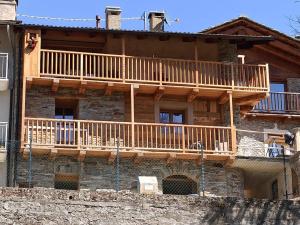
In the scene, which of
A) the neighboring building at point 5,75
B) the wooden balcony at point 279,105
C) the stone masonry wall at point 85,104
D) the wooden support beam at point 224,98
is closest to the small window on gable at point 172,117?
the wooden support beam at point 224,98

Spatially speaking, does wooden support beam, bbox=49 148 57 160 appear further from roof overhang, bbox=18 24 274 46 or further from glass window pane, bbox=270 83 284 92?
glass window pane, bbox=270 83 284 92

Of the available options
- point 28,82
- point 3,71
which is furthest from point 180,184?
point 3,71

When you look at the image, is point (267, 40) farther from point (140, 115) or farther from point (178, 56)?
point (140, 115)

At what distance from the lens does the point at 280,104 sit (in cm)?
3466

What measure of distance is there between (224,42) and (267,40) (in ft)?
5.47

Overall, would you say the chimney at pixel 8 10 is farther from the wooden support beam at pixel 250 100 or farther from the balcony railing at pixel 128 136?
the wooden support beam at pixel 250 100

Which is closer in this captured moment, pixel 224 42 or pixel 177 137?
pixel 177 137

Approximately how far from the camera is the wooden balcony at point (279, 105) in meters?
34.1

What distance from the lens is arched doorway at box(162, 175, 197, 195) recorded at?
3012 centimetres

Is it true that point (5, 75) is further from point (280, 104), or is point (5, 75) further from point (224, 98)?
point (280, 104)

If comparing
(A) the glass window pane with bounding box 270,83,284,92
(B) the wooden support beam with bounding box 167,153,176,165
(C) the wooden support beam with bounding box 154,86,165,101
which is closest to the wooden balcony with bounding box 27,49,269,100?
(C) the wooden support beam with bounding box 154,86,165,101

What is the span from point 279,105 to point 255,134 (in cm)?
189

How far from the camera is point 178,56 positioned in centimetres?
3256

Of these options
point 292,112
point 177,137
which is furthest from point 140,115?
point 292,112
